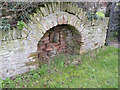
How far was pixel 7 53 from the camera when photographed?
3.01 m

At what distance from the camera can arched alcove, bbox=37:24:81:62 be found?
4174mm

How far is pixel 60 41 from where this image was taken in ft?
15.4

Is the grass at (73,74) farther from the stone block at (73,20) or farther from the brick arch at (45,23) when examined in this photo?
the stone block at (73,20)

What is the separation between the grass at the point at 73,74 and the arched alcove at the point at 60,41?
0.45 meters

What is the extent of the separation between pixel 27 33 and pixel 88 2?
3.16 m

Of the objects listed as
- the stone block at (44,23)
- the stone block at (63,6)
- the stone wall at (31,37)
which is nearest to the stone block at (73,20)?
the stone wall at (31,37)

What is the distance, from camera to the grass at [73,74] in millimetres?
3010

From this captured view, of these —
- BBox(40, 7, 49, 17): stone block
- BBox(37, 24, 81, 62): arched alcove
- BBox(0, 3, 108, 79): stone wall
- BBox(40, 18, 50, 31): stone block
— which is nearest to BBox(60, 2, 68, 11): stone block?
BBox(0, 3, 108, 79): stone wall

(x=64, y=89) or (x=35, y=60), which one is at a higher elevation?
(x=35, y=60)

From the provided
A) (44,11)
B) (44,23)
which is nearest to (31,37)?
(44,23)

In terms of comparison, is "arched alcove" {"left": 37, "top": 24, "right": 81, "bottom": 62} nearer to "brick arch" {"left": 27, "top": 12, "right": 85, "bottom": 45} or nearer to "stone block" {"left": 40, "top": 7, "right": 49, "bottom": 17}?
"brick arch" {"left": 27, "top": 12, "right": 85, "bottom": 45}

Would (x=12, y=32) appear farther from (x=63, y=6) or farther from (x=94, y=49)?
(x=94, y=49)

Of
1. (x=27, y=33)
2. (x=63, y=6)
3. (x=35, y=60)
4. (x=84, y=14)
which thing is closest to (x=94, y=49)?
(x=84, y=14)

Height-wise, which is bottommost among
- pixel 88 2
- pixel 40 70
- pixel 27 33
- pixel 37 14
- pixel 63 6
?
pixel 40 70
